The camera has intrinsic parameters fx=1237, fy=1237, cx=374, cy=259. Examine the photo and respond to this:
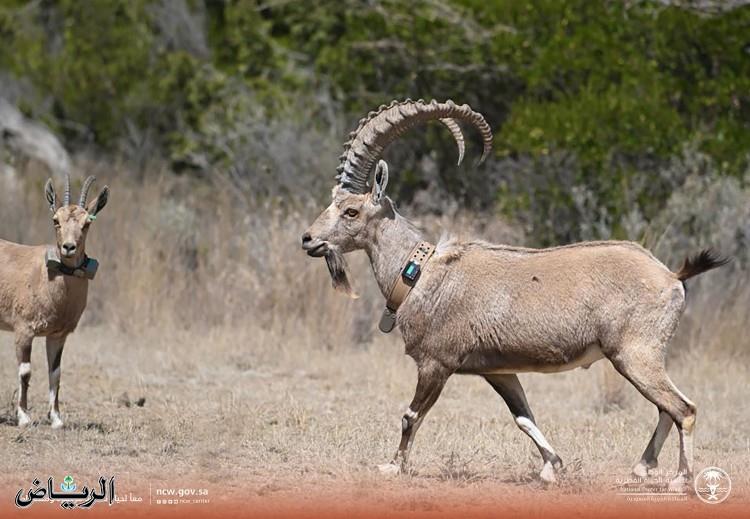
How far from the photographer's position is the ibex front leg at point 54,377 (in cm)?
968

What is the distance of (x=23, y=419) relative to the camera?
961 centimetres

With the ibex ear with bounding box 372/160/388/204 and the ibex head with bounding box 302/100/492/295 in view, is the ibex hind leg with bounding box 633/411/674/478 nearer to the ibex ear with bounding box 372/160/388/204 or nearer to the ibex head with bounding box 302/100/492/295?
the ibex head with bounding box 302/100/492/295

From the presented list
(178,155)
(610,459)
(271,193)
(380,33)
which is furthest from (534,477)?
(178,155)

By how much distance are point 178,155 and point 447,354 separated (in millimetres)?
12968

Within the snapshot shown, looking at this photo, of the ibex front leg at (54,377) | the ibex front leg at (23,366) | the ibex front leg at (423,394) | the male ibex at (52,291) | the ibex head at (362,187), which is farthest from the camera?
the ibex front leg at (54,377)

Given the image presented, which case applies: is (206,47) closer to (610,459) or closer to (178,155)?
(178,155)

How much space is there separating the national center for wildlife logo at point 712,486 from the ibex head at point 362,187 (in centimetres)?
263

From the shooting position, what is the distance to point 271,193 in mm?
17219

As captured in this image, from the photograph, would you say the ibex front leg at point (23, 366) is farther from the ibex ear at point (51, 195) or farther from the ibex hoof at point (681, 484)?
the ibex hoof at point (681, 484)

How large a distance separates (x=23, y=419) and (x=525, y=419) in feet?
12.9

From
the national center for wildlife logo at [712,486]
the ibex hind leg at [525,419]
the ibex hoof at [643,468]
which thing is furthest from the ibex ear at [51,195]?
the national center for wildlife logo at [712,486]

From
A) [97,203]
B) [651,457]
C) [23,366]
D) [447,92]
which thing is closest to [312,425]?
[23,366]

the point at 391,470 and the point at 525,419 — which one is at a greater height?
the point at 525,419

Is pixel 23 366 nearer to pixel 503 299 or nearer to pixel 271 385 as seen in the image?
pixel 271 385
